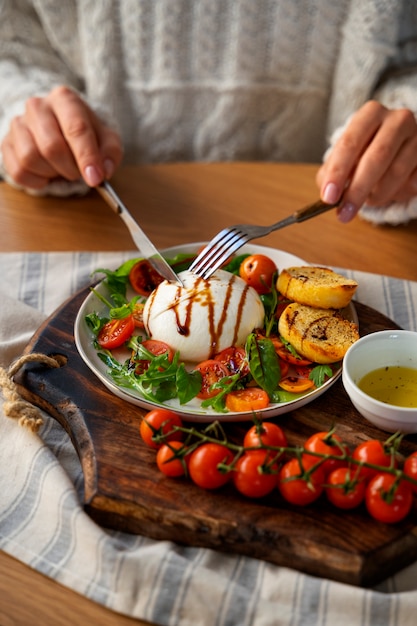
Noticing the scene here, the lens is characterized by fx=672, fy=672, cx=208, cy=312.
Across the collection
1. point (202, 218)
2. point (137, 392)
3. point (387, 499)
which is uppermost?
point (387, 499)

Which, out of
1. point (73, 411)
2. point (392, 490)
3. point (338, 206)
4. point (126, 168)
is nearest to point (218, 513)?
point (392, 490)

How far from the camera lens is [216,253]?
220 cm

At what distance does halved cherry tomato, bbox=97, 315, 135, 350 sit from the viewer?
6.68 feet

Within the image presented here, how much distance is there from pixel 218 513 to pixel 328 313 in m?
0.78

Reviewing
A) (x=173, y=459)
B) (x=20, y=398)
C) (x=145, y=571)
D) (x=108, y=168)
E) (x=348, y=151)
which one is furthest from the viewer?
(x=108, y=168)

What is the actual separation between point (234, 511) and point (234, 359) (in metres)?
0.52

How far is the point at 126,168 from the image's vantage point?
3154 mm

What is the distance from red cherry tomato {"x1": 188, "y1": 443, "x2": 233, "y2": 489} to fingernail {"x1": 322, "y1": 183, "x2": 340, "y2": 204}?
1.24 m

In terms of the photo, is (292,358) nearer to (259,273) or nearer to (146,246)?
(259,273)

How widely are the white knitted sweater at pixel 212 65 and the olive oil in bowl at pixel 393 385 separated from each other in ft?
5.26

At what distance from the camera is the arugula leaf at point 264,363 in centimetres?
187

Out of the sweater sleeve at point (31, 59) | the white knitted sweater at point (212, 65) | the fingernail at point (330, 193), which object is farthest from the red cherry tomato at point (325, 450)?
the white knitted sweater at point (212, 65)

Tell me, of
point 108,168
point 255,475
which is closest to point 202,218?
point 108,168

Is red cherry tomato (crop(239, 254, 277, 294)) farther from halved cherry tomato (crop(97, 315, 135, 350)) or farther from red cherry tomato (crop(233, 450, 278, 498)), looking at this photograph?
red cherry tomato (crop(233, 450, 278, 498))
